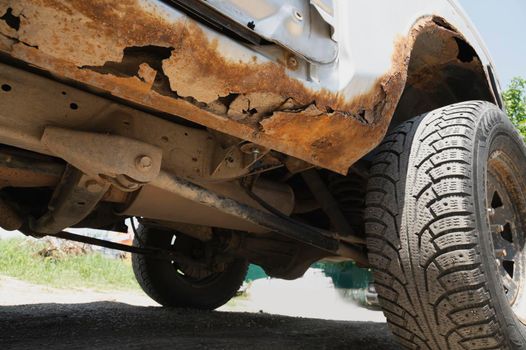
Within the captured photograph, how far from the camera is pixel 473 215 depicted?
5.63 feet

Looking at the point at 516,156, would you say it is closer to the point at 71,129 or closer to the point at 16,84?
the point at 71,129

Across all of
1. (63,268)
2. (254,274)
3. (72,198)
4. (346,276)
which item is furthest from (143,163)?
(254,274)

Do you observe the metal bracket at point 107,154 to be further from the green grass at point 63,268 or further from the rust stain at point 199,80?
the green grass at point 63,268

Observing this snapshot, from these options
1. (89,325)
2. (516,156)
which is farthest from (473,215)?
(89,325)

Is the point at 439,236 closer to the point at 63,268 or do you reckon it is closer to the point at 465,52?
the point at 465,52

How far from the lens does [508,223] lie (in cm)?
244

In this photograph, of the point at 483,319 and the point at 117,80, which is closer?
the point at 117,80

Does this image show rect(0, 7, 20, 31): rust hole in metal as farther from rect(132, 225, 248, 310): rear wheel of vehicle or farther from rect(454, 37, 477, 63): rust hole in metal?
rect(132, 225, 248, 310): rear wheel of vehicle

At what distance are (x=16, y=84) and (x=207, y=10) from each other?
21.4 inches

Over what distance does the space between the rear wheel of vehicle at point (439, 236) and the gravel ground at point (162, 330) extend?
3.18 feet

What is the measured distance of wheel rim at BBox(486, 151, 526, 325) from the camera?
223cm

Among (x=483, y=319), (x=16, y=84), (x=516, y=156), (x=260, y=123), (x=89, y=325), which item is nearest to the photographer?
(x=16, y=84)

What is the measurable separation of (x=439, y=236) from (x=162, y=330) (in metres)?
1.82

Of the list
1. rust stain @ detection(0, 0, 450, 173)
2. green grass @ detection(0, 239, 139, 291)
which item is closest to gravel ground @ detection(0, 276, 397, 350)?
rust stain @ detection(0, 0, 450, 173)
